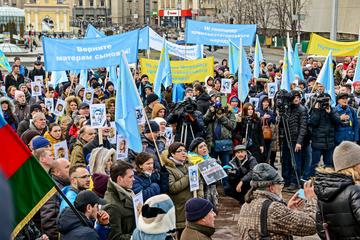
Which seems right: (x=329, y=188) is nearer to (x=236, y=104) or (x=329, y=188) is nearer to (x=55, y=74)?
(x=236, y=104)

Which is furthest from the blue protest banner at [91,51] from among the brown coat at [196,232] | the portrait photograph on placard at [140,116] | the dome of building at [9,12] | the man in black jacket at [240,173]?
the dome of building at [9,12]

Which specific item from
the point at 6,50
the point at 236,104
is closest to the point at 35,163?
the point at 236,104

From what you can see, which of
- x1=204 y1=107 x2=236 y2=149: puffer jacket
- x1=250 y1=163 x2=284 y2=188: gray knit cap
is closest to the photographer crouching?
x1=204 y1=107 x2=236 y2=149: puffer jacket

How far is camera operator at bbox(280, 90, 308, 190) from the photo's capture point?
9875 millimetres

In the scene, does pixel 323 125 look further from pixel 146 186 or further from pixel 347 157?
pixel 347 157

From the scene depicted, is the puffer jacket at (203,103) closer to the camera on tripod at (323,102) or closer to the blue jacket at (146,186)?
the camera on tripod at (323,102)

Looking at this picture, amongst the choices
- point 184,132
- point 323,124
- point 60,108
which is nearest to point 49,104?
point 60,108

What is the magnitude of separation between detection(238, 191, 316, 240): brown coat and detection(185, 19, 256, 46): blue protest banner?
12671 millimetres

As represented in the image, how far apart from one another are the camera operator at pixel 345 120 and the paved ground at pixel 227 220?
4.75 ft

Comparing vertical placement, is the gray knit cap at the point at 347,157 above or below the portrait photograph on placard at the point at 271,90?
above

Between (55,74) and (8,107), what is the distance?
552 centimetres

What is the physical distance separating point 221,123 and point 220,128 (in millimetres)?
90

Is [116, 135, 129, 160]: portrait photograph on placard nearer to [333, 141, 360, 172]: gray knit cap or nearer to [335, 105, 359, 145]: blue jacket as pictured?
[333, 141, 360, 172]: gray knit cap

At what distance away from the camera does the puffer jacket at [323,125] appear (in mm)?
9922
